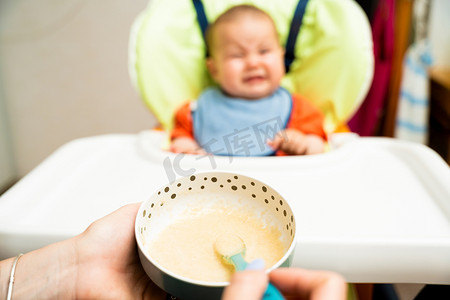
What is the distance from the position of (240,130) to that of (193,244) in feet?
1.72

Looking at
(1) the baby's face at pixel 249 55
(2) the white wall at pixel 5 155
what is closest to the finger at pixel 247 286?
(1) the baby's face at pixel 249 55

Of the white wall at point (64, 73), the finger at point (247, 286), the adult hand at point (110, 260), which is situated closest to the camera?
the finger at point (247, 286)

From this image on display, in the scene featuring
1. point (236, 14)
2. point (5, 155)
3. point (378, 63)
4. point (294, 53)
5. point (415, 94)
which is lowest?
point (5, 155)

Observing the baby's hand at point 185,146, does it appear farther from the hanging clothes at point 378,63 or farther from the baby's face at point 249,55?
the hanging clothes at point 378,63

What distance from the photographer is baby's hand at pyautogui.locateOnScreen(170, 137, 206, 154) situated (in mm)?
836

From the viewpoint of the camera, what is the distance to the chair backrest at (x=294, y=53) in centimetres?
88

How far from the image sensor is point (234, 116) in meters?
0.92

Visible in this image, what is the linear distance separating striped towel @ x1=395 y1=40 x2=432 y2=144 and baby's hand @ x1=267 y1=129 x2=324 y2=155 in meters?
0.70

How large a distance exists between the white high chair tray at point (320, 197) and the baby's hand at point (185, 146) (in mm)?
57

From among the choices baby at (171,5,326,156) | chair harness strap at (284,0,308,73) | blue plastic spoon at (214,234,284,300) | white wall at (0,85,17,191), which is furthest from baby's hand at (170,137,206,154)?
white wall at (0,85,17,191)

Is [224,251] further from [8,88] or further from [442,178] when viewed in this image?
[8,88]

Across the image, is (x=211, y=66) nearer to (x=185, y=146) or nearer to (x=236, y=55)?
(x=236, y=55)

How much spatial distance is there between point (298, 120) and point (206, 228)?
0.53m

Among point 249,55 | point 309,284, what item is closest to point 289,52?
point 249,55
